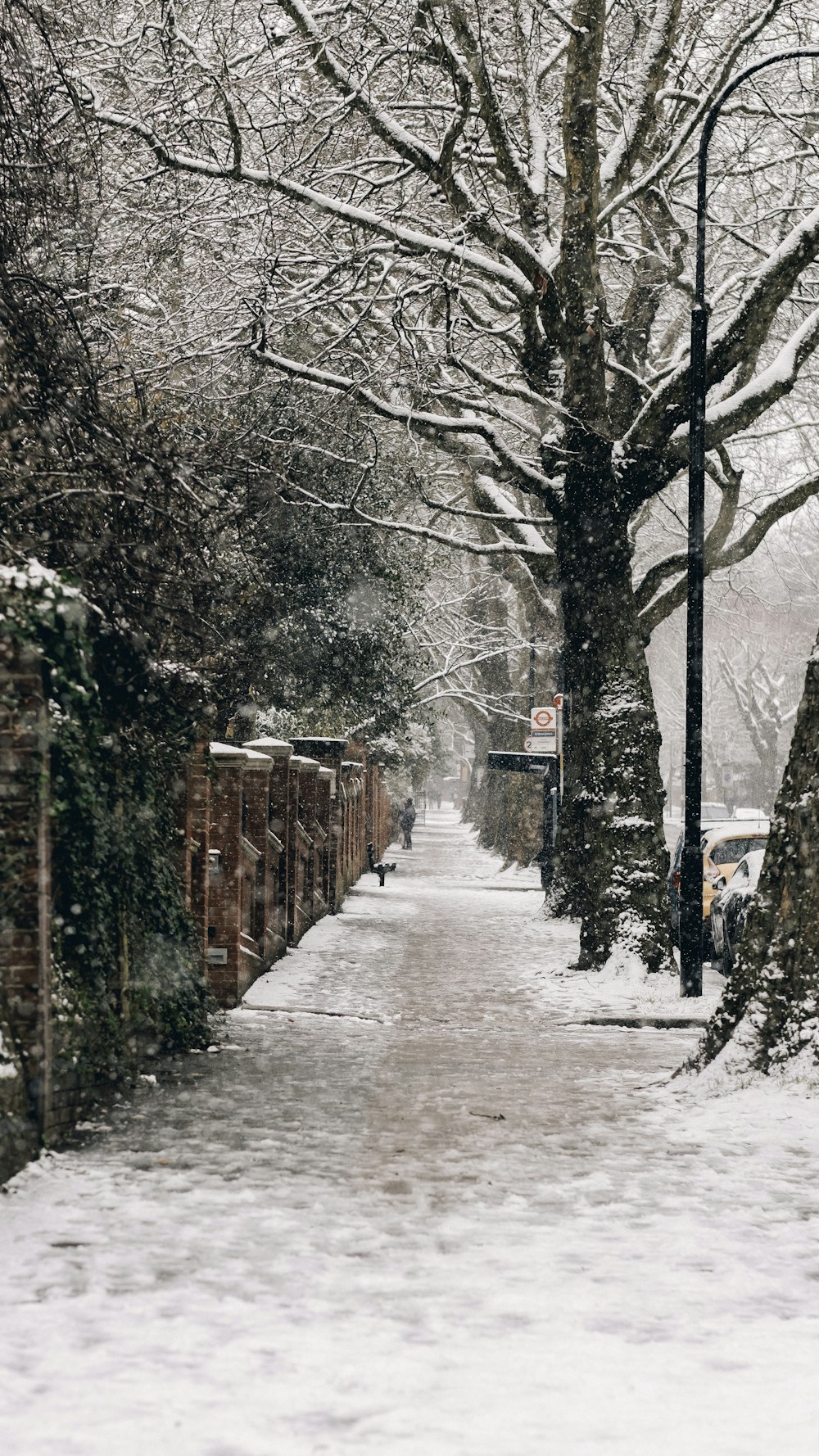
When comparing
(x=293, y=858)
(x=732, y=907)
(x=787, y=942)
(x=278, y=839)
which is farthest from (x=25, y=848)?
(x=732, y=907)

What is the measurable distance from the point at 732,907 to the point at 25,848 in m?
11.6

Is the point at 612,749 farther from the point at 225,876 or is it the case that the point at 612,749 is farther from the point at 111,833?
the point at 111,833

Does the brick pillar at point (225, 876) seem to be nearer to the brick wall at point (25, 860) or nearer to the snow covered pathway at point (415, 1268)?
the snow covered pathway at point (415, 1268)

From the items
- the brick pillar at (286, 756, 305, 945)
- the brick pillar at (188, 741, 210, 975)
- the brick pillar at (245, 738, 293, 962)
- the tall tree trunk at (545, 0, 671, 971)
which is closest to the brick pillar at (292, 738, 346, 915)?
the brick pillar at (286, 756, 305, 945)

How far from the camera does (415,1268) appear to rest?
5730mm

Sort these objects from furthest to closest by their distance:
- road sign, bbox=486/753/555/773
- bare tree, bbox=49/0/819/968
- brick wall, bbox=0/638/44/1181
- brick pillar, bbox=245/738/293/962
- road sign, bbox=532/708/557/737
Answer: road sign, bbox=532/708/557/737, road sign, bbox=486/753/555/773, brick pillar, bbox=245/738/293/962, bare tree, bbox=49/0/819/968, brick wall, bbox=0/638/44/1181

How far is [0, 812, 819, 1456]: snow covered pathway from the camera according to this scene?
169 inches

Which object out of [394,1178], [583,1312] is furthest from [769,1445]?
[394,1178]

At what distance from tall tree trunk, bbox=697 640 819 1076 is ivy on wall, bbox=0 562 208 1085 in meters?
3.44

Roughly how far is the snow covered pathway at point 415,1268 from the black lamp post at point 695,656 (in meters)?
4.05

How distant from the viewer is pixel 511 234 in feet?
51.5

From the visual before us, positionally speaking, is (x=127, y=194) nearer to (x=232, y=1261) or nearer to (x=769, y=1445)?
(x=232, y=1261)

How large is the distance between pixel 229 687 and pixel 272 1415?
15.5 m

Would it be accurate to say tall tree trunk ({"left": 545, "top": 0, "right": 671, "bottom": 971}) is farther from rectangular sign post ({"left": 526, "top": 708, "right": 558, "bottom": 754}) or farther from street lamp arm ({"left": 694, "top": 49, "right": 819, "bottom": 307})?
rectangular sign post ({"left": 526, "top": 708, "right": 558, "bottom": 754})
